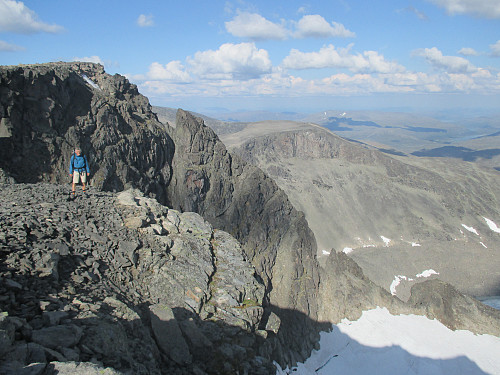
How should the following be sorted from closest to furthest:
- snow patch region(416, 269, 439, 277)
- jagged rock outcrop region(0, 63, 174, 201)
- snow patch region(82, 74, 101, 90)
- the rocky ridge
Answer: the rocky ridge → jagged rock outcrop region(0, 63, 174, 201) → snow patch region(82, 74, 101, 90) → snow patch region(416, 269, 439, 277)

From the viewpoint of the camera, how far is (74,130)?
54.4 metres

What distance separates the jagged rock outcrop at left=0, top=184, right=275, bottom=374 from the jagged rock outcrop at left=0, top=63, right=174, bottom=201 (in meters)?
31.4

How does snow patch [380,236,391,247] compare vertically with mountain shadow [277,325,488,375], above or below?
below

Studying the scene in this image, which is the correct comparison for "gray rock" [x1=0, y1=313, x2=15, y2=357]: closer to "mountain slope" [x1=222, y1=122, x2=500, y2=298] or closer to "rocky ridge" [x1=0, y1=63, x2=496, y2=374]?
"rocky ridge" [x1=0, y1=63, x2=496, y2=374]

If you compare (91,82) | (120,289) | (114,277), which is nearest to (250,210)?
(91,82)

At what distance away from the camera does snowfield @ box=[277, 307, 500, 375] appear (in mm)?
70188

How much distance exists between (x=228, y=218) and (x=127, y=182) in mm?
37564

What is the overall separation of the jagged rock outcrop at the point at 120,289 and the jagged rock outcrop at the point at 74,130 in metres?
31.4

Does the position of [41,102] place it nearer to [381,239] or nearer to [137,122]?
[137,122]

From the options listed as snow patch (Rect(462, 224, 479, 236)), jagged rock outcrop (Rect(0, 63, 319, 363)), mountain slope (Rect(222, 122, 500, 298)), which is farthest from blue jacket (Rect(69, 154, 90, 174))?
A: snow patch (Rect(462, 224, 479, 236))

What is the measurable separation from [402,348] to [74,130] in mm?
86026

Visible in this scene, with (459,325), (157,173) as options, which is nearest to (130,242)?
(157,173)

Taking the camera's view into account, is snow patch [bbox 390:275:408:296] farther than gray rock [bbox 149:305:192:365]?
Yes

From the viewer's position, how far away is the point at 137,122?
68.6 meters
